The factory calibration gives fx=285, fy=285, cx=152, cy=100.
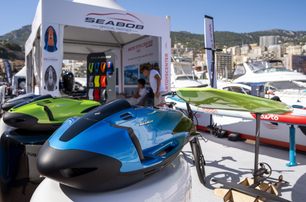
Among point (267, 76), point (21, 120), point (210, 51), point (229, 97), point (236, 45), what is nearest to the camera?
point (21, 120)

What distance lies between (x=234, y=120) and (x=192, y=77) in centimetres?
837

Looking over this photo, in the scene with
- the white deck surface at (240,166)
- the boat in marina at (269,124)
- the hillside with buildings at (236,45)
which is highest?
the hillside with buildings at (236,45)

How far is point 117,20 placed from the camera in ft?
22.7

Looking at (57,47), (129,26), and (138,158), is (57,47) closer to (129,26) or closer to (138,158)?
(129,26)

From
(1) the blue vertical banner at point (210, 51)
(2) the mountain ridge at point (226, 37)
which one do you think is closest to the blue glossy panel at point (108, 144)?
(1) the blue vertical banner at point (210, 51)

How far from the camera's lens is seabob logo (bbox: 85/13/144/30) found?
662 centimetres

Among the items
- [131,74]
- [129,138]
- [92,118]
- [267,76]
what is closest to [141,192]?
[129,138]

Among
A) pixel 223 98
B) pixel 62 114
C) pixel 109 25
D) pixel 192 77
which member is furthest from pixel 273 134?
pixel 192 77

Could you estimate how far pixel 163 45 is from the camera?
7.51 metres

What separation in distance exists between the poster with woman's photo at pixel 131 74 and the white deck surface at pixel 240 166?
5.54 m

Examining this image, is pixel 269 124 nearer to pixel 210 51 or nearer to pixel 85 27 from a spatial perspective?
pixel 210 51

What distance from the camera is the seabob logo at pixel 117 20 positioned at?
21.7 feet

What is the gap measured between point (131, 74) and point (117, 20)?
369cm

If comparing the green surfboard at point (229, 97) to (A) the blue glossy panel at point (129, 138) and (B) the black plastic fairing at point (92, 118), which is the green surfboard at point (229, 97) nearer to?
(A) the blue glossy panel at point (129, 138)
